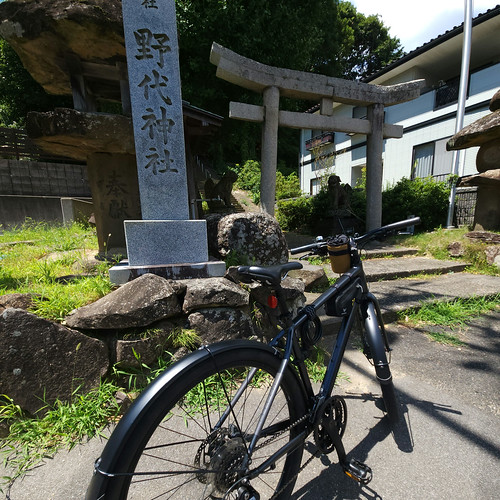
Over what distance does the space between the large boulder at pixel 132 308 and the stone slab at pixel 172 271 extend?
36cm

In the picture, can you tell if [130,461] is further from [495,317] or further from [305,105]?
[305,105]

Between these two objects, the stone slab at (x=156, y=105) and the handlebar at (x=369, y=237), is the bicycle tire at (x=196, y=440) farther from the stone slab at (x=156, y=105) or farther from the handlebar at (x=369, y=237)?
the stone slab at (x=156, y=105)

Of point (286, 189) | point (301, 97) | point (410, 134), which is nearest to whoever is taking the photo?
point (301, 97)

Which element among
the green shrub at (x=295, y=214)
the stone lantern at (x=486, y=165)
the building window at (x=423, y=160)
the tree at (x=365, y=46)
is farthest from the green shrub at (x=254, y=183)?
the tree at (x=365, y=46)

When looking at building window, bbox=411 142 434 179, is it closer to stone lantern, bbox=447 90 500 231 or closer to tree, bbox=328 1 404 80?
stone lantern, bbox=447 90 500 231

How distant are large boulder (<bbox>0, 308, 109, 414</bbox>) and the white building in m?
11.1

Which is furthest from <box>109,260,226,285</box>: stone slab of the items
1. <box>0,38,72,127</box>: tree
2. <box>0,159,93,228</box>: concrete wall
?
<box>0,38,72,127</box>: tree

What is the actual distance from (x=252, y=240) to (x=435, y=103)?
13455mm

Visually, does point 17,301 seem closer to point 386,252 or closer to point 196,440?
point 196,440

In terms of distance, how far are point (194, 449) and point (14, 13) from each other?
4.90 metres

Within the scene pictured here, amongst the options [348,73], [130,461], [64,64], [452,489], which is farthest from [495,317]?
[348,73]

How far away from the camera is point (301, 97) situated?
6.68 metres

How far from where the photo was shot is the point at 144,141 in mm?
2762

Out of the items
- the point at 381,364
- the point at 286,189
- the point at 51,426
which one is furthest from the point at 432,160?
the point at 51,426
